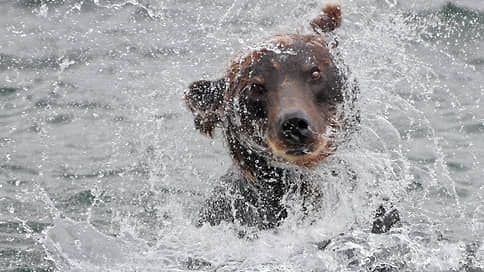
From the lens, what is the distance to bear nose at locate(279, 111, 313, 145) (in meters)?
4.12

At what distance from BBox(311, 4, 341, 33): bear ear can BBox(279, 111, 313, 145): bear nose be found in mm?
973

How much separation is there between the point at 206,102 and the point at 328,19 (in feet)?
3.03

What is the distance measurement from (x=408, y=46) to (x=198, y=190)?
3608mm

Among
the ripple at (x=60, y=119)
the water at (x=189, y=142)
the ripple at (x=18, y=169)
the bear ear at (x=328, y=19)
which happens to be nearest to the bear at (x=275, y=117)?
the bear ear at (x=328, y=19)

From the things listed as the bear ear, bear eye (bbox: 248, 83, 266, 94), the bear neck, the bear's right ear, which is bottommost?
the bear neck

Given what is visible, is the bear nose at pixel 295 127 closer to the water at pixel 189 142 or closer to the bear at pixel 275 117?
the bear at pixel 275 117

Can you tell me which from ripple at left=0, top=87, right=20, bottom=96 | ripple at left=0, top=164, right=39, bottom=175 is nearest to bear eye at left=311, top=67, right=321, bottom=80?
ripple at left=0, top=164, right=39, bottom=175

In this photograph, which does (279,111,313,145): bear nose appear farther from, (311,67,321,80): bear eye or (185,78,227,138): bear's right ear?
(185,78,227,138): bear's right ear

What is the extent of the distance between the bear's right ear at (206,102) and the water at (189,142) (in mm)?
495

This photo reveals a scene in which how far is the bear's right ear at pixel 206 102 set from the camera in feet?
15.9

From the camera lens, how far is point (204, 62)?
9.24m

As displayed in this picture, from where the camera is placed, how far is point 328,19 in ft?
16.4

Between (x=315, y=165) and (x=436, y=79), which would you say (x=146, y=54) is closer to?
(x=436, y=79)

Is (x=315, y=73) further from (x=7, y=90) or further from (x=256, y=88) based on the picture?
(x=7, y=90)
